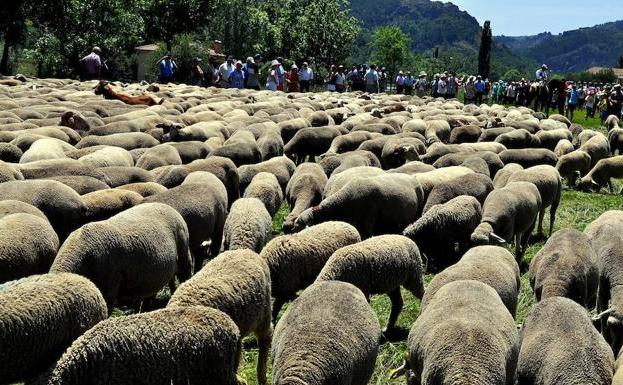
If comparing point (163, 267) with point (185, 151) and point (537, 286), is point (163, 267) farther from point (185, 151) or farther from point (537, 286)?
point (185, 151)

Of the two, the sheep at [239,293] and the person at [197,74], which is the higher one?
the person at [197,74]

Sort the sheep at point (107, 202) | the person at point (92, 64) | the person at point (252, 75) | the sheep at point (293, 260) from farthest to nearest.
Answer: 1. the person at point (252, 75)
2. the person at point (92, 64)
3. the sheep at point (107, 202)
4. the sheep at point (293, 260)

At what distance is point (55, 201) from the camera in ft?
29.2

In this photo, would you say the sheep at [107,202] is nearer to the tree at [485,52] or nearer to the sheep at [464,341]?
the sheep at [464,341]

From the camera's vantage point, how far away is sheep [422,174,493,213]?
37.2ft

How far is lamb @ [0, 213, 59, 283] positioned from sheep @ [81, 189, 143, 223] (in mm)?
1334

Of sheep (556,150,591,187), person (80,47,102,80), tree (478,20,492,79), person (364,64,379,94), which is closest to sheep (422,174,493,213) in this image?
sheep (556,150,591,187)

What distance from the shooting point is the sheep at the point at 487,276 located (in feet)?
23.7

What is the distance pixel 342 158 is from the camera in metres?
14.0

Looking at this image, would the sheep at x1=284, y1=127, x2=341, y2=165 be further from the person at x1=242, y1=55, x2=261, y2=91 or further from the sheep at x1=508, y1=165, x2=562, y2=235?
the person at x1=242, y1=55, x2=261, y2=91

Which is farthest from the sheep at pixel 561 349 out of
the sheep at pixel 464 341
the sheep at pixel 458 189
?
the sheep at pixel 458 189

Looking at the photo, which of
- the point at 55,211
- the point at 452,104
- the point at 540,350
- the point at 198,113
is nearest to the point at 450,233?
the point at 540,350

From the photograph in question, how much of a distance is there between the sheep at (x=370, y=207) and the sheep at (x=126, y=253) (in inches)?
103

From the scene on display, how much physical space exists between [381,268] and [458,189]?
420 centimetres
